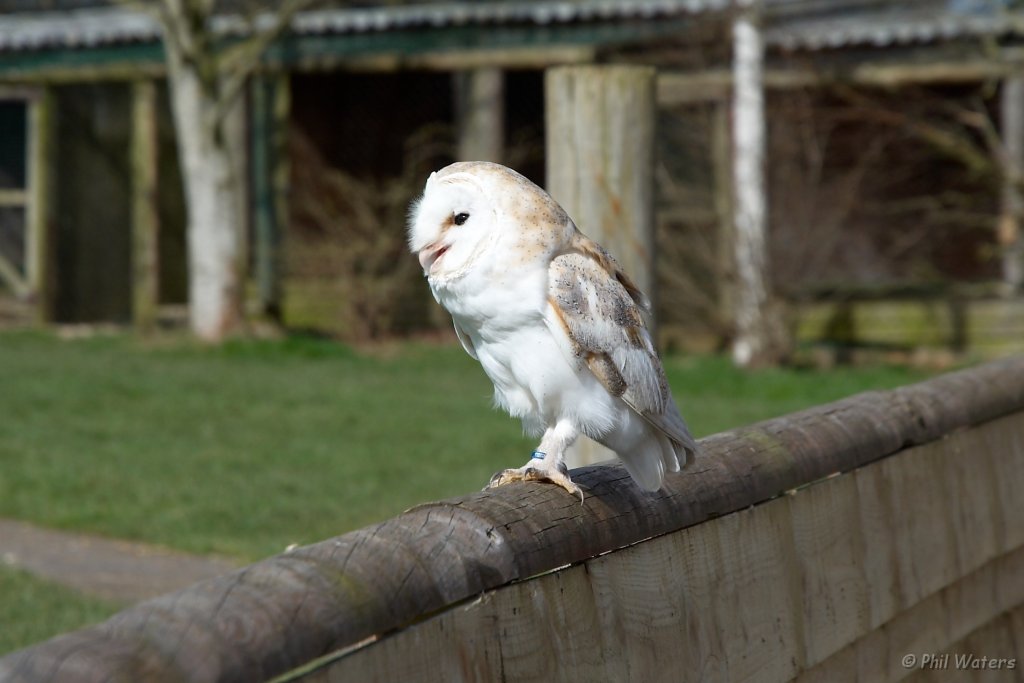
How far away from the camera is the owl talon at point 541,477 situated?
7.63 feet

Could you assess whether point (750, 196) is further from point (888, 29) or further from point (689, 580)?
point (689, 580)

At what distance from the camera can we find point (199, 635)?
4.69ft

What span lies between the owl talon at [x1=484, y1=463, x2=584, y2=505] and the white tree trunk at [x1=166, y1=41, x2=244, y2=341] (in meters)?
10.6

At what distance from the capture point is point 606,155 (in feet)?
13.6

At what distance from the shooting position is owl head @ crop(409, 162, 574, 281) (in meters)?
2.48

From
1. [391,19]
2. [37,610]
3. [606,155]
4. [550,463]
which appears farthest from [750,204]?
[550,463]

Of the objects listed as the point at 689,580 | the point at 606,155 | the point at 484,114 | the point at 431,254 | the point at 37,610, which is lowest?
the point at 37,610

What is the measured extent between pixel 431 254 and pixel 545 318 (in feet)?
0.82

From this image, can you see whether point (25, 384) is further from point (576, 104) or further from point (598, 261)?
point (598, 261)

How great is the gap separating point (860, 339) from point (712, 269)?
1.92 meters

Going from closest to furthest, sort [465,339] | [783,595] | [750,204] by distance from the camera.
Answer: [783,595] < [465,339] < [750,204]

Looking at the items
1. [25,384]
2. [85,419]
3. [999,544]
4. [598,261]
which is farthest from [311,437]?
[598,261]

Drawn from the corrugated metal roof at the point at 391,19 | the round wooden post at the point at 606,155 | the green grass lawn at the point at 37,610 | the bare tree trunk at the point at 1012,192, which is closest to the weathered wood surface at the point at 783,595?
the round wooden post at the point at 606,155

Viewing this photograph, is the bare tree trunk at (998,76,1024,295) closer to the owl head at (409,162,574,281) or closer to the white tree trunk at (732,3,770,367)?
the white tree trunk at (732,3,770,367)
